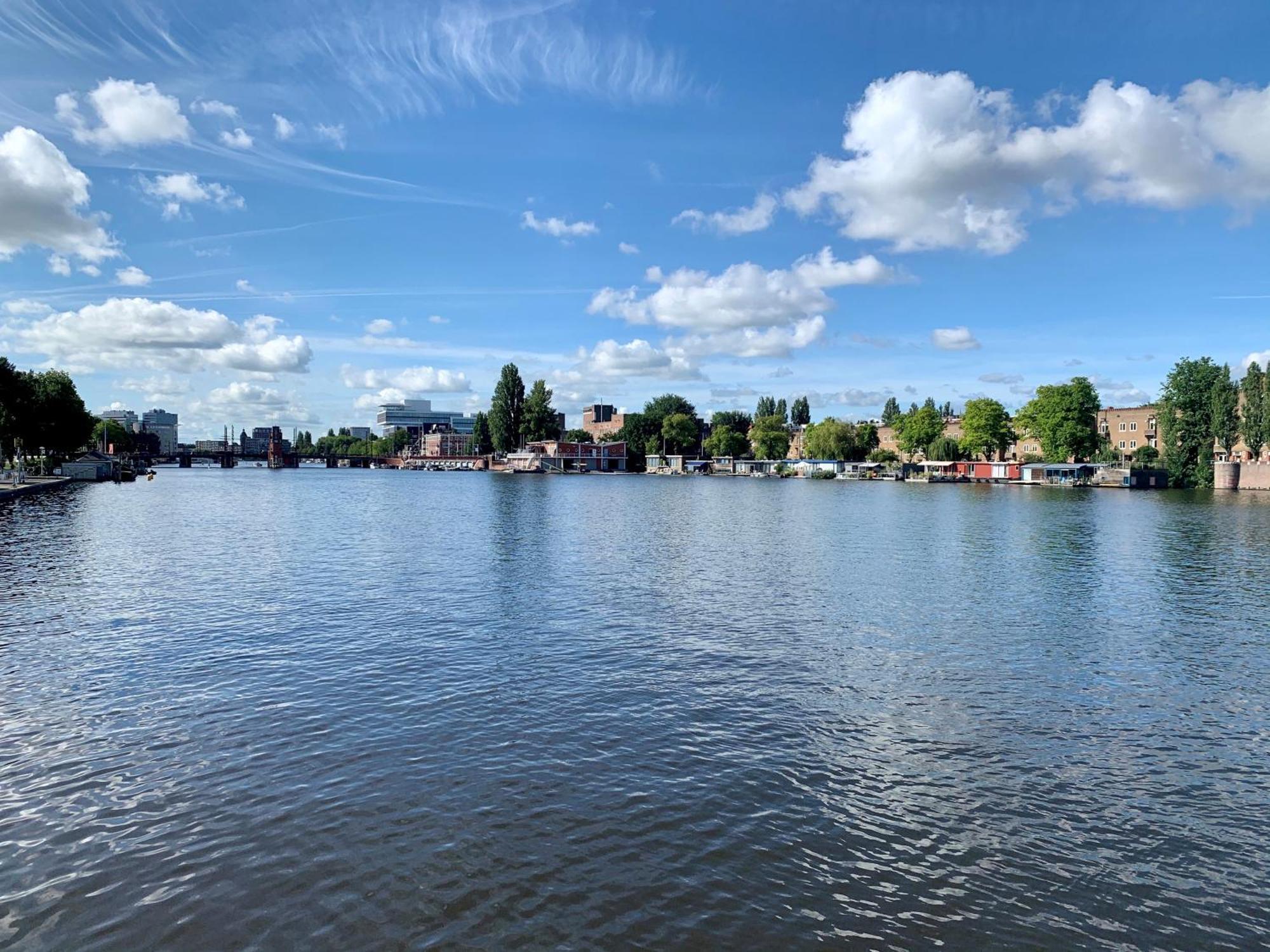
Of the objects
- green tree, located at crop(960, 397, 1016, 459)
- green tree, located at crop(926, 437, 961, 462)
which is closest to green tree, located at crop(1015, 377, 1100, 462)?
green tree, located at crop(960, 397, 1016, 459)

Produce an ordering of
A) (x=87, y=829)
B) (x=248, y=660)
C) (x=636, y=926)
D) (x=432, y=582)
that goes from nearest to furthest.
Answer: (x=636, y=926)
(x=87, y=829)
(x=248, y=660)
(x=432, y=582)

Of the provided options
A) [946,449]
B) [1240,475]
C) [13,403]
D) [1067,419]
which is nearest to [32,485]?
[13,403]

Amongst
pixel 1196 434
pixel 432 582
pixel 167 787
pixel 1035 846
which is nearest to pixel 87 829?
pixel 167 787

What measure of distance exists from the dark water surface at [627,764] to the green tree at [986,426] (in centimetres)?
14834

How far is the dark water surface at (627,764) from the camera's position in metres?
9.73

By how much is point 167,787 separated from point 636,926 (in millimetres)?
8524

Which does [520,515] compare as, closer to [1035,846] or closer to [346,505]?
[346,505]

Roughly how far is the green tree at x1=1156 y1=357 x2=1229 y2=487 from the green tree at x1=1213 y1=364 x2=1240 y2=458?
0.92ft

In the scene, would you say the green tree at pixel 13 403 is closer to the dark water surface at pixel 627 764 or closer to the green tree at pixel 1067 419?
the dark water surface at pixel 627 764

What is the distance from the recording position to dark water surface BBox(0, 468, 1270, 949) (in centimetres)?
973

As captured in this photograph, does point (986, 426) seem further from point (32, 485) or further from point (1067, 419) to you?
point (32, 485)

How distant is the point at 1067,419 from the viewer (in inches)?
5974

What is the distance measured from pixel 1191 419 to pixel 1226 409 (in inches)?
218

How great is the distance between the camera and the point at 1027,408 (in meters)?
163
